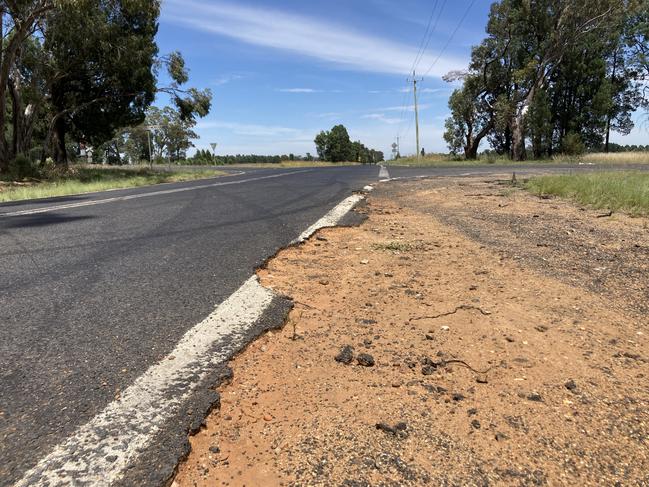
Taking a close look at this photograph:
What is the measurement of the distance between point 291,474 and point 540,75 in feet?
125

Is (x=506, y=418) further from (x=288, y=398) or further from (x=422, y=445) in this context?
(x=288, y=398)

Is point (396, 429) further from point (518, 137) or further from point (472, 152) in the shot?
point (472, 152)

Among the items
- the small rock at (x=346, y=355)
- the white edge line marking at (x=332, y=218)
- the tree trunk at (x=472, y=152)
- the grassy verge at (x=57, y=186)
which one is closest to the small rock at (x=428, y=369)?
the small rock at (x=346, y=355)

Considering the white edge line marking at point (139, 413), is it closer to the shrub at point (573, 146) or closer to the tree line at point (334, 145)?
the shrub at point (573, 146)

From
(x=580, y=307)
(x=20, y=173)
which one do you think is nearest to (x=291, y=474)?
(x=580, y=307)

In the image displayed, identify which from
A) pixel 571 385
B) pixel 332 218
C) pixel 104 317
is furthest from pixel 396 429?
pixel 332 218

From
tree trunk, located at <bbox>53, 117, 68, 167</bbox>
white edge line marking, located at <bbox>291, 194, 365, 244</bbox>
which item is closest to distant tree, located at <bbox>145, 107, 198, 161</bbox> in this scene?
tree trunk, located at <bbox>53, 117, 68, 167</bbox>

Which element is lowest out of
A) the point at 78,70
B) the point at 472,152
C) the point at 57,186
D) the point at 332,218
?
the point at 332,218

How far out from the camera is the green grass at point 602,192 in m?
7.12

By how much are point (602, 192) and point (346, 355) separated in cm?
799

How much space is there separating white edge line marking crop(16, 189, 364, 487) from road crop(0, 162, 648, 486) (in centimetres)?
1

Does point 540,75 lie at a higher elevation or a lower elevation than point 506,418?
higher

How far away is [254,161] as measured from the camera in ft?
329

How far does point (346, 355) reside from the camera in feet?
7.65
